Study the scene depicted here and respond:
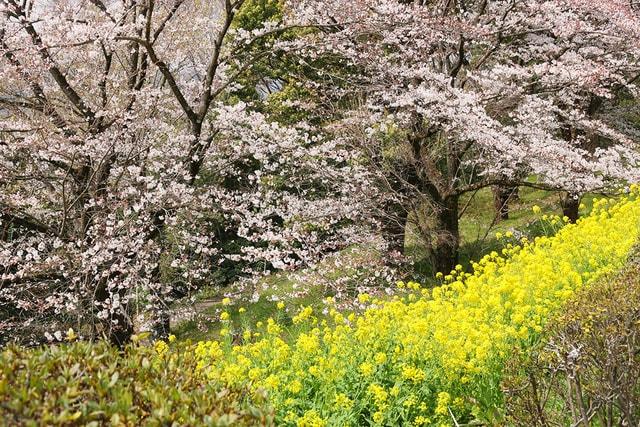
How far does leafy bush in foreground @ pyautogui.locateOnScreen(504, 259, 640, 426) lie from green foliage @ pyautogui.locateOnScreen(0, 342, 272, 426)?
201 cm

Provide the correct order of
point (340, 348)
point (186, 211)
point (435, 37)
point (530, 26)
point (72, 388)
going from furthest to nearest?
point (530, 26), point (435, 37), point (186, 211), point (340, 348), point (72, 388)

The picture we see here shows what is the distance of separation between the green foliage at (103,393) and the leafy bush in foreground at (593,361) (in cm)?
201

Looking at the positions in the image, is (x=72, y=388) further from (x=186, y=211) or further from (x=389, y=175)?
(x=389, y=175)

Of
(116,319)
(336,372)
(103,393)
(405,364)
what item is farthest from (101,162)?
(103,393)

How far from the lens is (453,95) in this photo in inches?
374

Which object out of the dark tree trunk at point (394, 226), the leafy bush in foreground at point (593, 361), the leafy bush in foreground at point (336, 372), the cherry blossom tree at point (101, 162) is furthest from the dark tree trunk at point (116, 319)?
the leafy bush in foreground at point (593, 361)

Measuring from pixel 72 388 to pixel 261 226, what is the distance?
7.38 metres

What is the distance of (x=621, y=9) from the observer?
10.7m

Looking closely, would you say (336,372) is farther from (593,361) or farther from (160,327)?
(160,327)

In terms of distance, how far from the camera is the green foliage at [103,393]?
1.91 metres

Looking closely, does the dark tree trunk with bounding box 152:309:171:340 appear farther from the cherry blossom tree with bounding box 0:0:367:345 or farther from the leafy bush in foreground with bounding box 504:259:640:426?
the leafy bush in foreground with bounding box 504:259:640:426

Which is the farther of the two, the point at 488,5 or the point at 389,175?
the point at 488,5

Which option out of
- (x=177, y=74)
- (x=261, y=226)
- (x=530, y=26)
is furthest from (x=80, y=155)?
(x=530, y=26)

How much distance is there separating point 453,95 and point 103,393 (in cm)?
829
